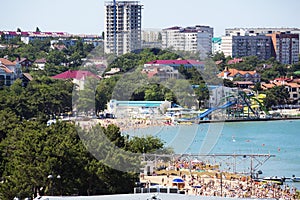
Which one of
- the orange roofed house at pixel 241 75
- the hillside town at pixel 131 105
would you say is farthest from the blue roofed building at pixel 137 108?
the orange roofed house at pixel 241 75

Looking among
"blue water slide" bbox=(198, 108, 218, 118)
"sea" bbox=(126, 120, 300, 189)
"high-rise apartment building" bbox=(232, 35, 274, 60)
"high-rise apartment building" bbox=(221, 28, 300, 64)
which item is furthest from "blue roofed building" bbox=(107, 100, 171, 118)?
"high-rise apartment building" bbox=(232, 35, 274, 60)

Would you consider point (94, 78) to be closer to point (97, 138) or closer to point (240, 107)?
point (240, 107)

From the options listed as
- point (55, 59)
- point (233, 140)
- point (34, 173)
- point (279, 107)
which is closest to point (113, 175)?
point (34, 173)

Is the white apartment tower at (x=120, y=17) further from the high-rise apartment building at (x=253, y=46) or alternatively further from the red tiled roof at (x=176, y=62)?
the high-rise apartment building at (x=253, y=46)

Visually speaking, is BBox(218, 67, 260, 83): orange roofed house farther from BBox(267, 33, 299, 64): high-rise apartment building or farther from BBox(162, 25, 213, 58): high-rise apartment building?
BBox(267, 33, 299, 64): high-rise apartment building

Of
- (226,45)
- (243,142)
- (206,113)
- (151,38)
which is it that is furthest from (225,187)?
(226,45)
